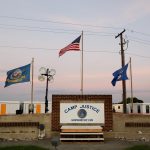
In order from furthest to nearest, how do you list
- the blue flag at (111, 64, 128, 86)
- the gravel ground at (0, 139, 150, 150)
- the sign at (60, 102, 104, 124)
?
the blue flag at (111, 64, 128, 86), the sign at (60, 102, 104, 124), the gravel ground at (0, 139, 150, 150)

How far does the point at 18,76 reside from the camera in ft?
95.7

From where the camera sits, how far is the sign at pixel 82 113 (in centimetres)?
2744

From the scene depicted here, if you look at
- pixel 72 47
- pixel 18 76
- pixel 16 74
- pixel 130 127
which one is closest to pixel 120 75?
pixel 130 127

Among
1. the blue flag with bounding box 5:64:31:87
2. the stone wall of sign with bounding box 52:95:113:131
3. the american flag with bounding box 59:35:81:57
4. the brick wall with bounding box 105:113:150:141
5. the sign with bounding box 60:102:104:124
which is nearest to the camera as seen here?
the sign with bounding box 60:102:104:124

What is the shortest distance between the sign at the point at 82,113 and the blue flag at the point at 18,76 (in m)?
4.46

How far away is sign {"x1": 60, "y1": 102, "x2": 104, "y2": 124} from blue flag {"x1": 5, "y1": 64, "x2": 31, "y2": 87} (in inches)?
176

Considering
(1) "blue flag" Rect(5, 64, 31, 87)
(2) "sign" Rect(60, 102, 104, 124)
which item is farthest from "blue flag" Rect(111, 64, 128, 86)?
(1) "blue flag" Rect(5, 64, 31, 87)

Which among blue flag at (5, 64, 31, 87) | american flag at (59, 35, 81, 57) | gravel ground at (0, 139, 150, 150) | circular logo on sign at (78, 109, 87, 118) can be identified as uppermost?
american flag at (59, 35, 81, 57)

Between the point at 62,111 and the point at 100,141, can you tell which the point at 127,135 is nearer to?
the point at 100,141

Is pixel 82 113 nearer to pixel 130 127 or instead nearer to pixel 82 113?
pixel 82 113

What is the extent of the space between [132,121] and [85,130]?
16.6 ft

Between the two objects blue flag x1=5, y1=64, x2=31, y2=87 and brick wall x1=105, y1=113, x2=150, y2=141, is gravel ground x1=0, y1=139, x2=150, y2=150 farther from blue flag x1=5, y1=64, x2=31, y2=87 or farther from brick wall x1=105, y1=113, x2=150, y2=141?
blue flag x1=5, y1=64, x2=31, y2=87

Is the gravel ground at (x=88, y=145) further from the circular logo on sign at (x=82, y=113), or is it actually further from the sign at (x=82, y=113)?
the circular logo on sign at (x=82, y=113)

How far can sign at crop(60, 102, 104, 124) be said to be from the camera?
27.4 m
